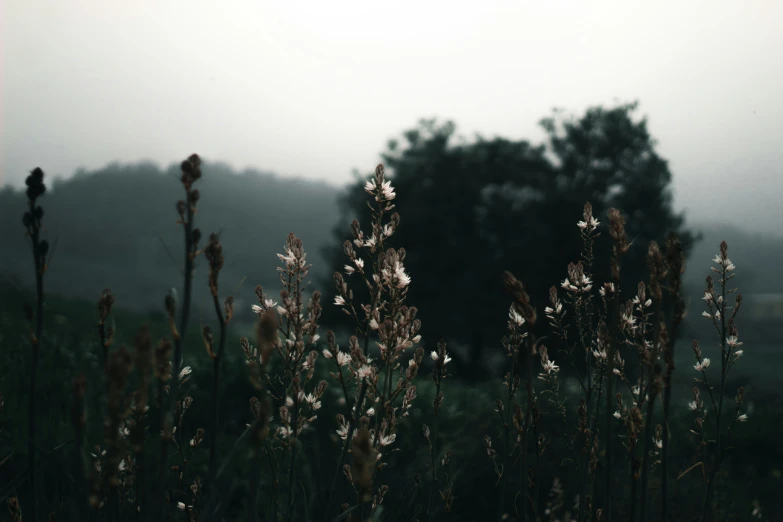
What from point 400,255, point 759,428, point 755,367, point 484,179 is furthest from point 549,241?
point 400,255

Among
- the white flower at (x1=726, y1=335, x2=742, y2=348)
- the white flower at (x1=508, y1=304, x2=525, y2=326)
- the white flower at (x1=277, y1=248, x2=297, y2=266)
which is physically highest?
the white flower at (x1=277, y1=248, x2=297, y2=266)

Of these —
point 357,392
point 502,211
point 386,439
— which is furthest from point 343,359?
point 502,211

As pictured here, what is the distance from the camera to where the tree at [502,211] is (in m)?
24.6

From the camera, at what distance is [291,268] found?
2041mm

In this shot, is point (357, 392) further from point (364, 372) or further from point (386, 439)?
point (364, 372)

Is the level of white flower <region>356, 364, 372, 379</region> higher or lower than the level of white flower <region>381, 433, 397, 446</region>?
higher

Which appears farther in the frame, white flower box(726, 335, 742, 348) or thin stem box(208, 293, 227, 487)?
white flower box(726, 335, 742, 348)

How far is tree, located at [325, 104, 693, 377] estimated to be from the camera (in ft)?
80.8

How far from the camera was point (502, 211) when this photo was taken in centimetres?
2650

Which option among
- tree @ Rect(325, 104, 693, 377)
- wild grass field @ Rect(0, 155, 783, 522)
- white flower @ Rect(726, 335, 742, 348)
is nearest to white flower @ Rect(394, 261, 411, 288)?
wild grass field @ Rect(0, 155, 783, 522)

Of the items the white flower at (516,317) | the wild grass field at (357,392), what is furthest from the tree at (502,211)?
the white flower at (516,317)

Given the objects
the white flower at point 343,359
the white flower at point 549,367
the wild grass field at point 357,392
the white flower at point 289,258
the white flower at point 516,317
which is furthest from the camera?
the white flower at point 549,367

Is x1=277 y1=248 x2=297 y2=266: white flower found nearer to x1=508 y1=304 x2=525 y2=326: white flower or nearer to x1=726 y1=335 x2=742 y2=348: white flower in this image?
x1=508 y1=304 x2=525 y2=326: white flower

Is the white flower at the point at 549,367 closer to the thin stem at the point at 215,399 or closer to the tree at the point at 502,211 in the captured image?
the thin stem at the point at 215,399
